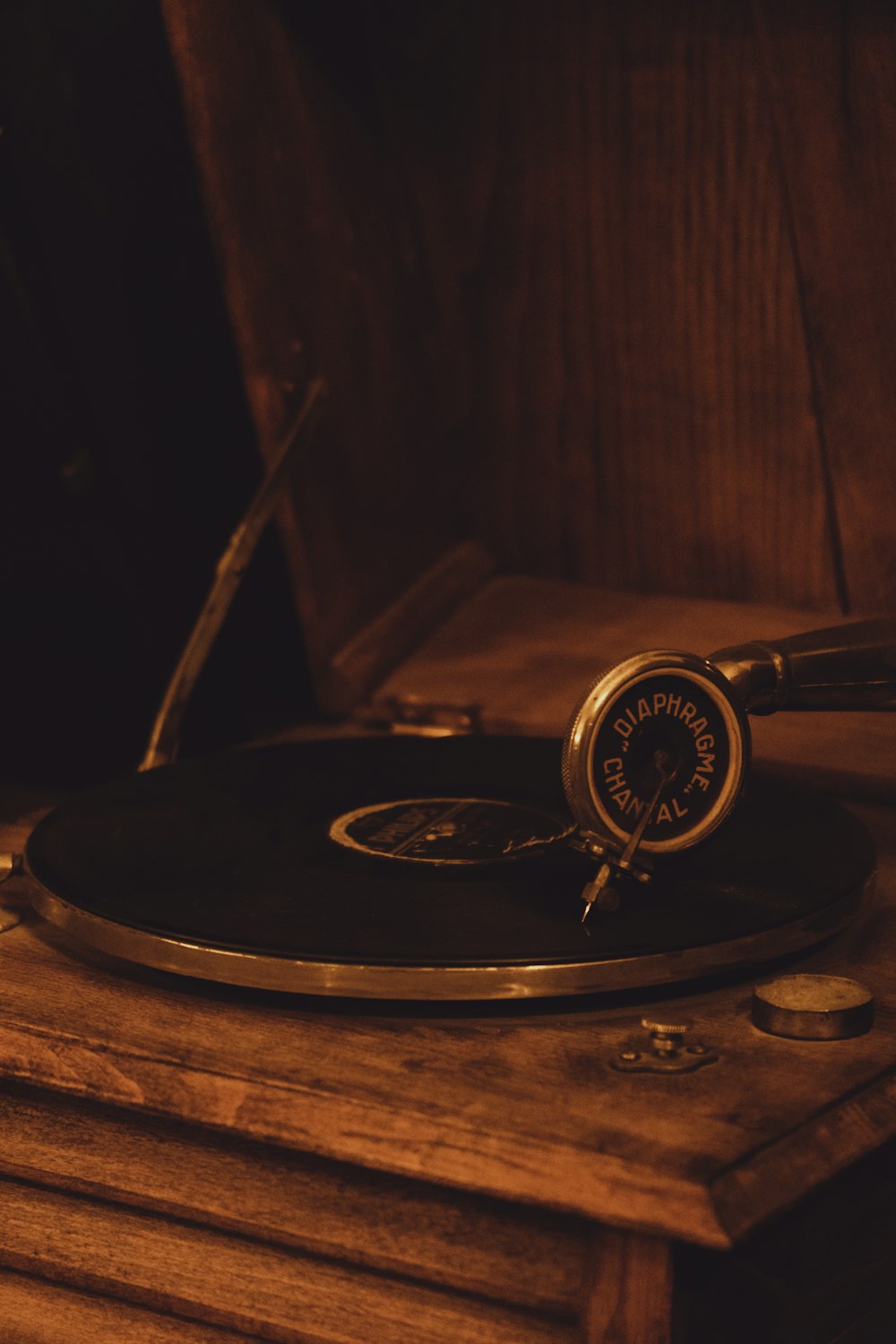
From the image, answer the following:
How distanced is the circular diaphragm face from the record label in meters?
0.12

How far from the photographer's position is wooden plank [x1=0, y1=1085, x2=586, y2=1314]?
83cm

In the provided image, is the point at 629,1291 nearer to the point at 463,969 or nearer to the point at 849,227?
the point at 463,969

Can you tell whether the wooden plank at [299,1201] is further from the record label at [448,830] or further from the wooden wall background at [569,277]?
the wooden wall background at [569,277]

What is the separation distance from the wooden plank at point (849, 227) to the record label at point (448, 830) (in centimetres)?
54

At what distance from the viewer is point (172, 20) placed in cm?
144

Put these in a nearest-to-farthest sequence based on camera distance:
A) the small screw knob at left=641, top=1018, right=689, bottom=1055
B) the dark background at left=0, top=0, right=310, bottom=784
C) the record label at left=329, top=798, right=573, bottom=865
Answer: the small screw knob at left=641, top=1018, right=689, bottom=1055
the record label at left=329, top=798, right=573, bottom=865
the dark background at left=0, top=0, right=310, bottom=784

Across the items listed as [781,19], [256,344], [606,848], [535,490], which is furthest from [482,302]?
[606,848]

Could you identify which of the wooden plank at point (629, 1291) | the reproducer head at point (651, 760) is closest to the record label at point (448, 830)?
the reproducer head at point (651, 760)

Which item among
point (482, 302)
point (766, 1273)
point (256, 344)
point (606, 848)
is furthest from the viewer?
point (482, 302)

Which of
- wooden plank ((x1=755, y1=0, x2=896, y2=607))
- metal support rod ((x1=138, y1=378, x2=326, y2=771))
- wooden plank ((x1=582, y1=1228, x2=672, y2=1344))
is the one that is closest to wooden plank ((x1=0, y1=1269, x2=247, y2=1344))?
wooden plank ((x1=582, y1=1228, x2=672, y2=1344))

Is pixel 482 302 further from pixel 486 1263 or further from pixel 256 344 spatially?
pixel 486 1263

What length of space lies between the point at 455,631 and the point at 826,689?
0.75 metres

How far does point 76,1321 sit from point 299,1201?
0.17 m

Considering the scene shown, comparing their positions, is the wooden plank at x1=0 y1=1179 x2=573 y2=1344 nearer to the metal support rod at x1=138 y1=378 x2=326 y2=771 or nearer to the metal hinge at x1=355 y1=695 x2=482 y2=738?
the metal support rod at x1=138 y1=378 x2=326 y2=771
